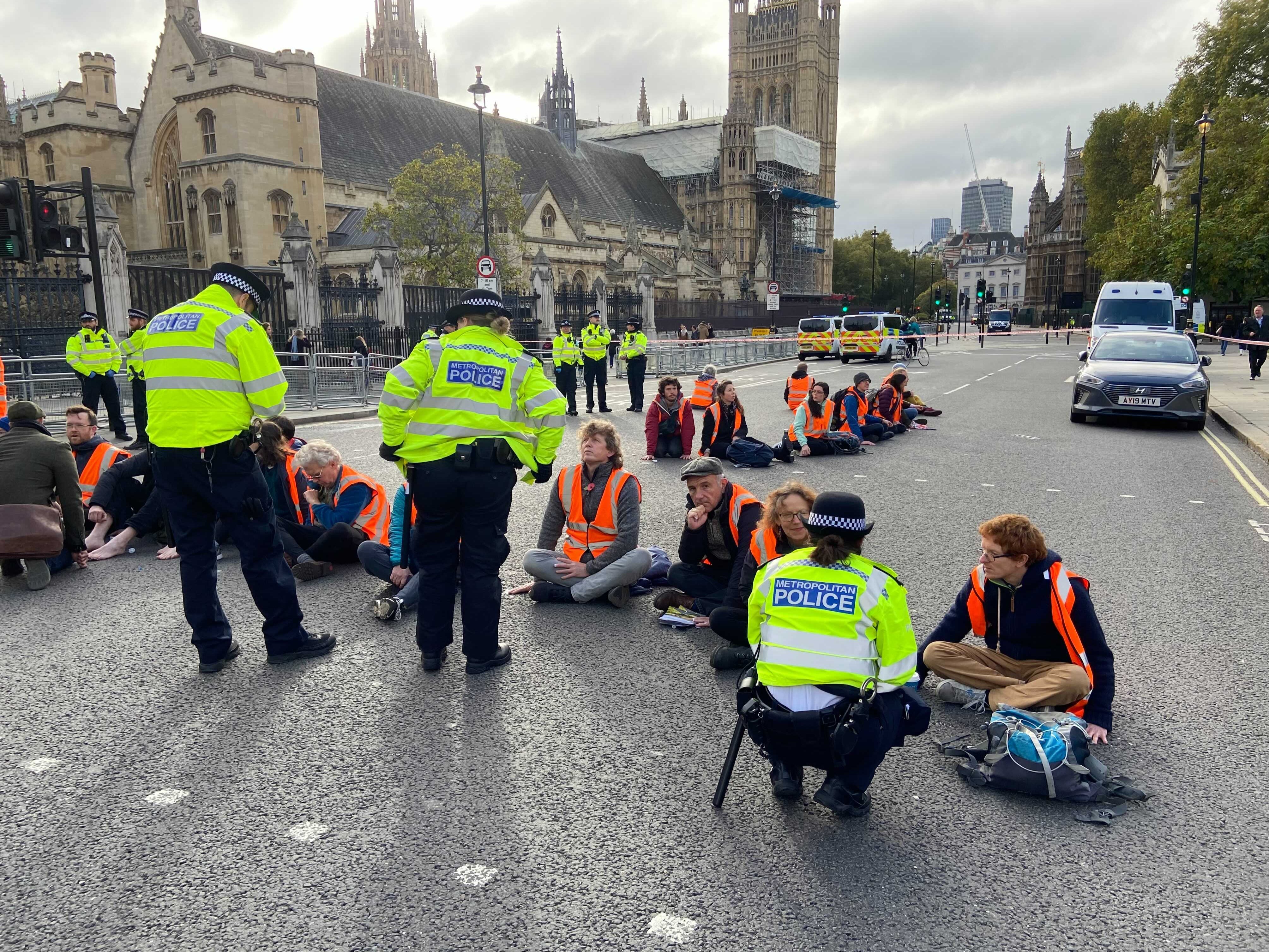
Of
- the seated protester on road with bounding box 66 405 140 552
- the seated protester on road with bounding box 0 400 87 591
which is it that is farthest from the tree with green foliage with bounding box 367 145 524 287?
the seated protester on road with bounding box 0 400 87 591

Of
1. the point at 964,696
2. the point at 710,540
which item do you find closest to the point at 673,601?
the point at 710,540

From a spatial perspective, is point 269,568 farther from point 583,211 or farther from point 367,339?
point 583,211

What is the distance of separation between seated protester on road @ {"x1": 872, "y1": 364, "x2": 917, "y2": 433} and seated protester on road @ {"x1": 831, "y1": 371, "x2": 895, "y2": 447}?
0.27 meters

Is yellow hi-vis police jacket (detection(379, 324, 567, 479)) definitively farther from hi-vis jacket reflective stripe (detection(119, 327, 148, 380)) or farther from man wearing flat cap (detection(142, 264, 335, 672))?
hi-vis jacket reflective stripe (detection(119, 327, 148, 380))

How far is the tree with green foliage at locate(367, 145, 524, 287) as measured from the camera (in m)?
36.3

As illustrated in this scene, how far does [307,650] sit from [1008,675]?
12.4 feet

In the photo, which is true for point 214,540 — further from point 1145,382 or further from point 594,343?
point 1145,382

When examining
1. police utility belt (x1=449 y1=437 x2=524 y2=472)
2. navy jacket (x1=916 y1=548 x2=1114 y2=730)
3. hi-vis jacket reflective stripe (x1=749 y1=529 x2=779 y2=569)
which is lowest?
navy jacket (x1=916 y1=548 x2=1114 y2=730)

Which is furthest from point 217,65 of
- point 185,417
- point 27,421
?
point 185,417

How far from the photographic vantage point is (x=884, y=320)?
117 ft

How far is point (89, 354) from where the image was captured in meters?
14.2

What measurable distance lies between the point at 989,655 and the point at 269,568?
383 cm

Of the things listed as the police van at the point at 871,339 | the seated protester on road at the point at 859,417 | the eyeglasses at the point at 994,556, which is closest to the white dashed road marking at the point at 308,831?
the eyeglasses at the point at 994,556

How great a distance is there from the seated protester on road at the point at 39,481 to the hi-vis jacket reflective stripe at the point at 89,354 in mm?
8160
